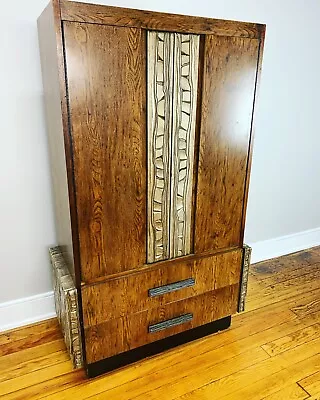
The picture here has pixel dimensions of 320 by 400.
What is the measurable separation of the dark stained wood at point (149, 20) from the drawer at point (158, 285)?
94 centimetres

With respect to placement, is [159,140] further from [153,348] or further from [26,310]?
[26,310]

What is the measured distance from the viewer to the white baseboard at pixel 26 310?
1768 mm

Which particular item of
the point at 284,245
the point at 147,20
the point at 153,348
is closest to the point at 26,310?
the point at 153,348

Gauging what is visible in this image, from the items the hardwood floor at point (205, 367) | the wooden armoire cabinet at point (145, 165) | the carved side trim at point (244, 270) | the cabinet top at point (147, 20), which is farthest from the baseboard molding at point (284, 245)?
the cabinet top at point (147, 20)

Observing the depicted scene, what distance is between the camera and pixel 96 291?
4.40 ft

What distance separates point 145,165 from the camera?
1.28 meters

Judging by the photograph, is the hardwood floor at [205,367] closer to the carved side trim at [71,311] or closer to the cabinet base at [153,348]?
the cabinet base at [153,348]

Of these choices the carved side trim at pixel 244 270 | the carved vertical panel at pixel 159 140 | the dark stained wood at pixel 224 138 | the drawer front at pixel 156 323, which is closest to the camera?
the carved vertical panel at pixel 159 140

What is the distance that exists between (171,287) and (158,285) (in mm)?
67

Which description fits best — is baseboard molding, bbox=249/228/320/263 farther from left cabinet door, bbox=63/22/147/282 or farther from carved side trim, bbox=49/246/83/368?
carved side trim, bbox=49/246/83/368

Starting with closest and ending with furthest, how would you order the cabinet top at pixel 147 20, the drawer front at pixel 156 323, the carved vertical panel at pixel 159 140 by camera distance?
the cabinet top at pixel 147 20 < the carved vertical panel at pixel 159 140 < the drawer front at pixel 156 323

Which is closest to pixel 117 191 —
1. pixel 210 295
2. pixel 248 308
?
pixel 210 295

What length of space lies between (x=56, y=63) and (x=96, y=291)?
2.84 ft

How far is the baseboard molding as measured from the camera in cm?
250
